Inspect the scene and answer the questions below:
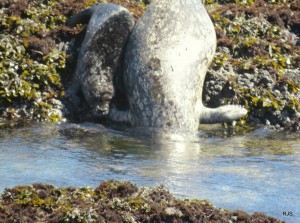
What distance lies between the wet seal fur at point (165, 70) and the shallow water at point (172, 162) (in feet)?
1.01

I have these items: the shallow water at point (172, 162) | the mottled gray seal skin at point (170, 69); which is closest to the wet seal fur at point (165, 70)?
the mottled gray seal skin at point (170, 69)

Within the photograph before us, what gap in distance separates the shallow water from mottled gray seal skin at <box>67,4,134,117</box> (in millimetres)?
524

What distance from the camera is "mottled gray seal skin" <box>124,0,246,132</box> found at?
35.1 ft

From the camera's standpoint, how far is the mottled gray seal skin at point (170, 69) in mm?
10695

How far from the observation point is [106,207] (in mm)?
6543

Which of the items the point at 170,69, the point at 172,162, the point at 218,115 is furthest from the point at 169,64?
the point at 172,162

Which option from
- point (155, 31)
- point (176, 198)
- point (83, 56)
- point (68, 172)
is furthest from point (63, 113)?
point (176, 198)

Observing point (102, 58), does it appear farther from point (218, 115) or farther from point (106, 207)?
point (106, 207)

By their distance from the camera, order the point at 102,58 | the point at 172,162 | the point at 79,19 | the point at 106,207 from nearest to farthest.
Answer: the point at 106,207
the point at 172,162
the point at 102,58
the point at 79,19

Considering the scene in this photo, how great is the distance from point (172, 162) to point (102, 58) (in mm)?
2568

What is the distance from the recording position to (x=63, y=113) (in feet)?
35.4

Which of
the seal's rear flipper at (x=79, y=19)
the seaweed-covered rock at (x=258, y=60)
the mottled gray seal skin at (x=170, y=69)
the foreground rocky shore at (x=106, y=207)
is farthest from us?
the seal's rear flipper at (x=79, y=19)

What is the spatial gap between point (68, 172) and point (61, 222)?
1845mm

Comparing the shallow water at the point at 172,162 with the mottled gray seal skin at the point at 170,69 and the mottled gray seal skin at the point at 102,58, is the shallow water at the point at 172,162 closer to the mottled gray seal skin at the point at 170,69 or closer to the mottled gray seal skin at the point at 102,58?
the mottled gray seal skin at the point at 170,69
